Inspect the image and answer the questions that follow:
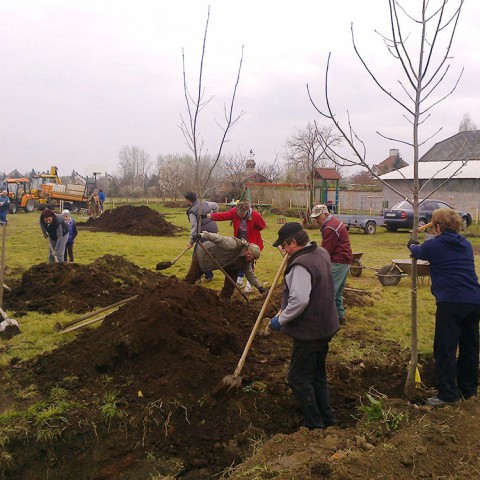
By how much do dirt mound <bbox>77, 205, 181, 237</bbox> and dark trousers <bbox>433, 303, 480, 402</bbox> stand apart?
15.5 metres

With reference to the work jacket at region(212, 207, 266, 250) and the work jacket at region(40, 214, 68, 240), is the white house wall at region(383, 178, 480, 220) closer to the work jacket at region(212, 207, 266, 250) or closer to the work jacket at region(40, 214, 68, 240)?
the work jacket at region(212, 207, 266, 250)

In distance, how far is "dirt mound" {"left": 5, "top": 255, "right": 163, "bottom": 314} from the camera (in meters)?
7.25

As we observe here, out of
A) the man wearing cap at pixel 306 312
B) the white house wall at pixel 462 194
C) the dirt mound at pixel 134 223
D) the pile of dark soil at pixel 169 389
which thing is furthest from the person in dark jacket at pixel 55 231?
the white house wall at pixel 462 194

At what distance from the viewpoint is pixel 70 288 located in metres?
7.62

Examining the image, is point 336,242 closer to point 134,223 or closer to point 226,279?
point 226,279

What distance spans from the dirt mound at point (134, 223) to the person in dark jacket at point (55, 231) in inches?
362

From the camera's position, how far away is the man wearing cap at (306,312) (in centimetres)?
366

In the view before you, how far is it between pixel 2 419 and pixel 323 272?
2932 millimetres

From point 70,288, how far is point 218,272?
3.65 meters

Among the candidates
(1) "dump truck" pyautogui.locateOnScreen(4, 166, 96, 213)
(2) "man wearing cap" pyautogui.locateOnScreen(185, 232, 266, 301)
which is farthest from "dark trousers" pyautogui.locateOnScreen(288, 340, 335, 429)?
(1) "dump truck" pyautogui.locateOnScreen(4, 166, 96, 213)

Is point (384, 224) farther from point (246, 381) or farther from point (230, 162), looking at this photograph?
point (230, 162)

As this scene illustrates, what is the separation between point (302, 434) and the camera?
3.48 metres

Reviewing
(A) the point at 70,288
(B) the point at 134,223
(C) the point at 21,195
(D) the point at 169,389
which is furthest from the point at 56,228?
(C) the point at 21,195

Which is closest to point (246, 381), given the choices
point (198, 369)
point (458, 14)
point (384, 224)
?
point (198, 369)
